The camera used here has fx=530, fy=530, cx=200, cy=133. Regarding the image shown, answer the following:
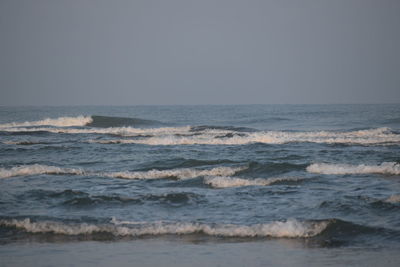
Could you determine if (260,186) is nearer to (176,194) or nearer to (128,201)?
(176,194)

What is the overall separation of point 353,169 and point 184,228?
7890 millimetres

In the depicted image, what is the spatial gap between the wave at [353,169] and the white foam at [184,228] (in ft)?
21.4

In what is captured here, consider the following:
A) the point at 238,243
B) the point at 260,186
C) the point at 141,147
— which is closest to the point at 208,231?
the point at 238,243

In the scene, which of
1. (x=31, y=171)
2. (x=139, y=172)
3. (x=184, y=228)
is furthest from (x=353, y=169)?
(x=31, y=171)

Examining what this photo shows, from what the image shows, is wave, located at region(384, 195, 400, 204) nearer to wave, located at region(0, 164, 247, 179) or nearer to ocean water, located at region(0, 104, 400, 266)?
ocean water, located at region(0, 104, 400, 266)

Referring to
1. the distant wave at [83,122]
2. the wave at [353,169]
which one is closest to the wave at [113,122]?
the distant wave at [83,122]

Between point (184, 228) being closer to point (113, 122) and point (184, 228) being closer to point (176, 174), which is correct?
point (176, 174)

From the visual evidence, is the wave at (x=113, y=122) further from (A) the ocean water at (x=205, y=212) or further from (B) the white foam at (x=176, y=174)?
(B) the white foam at (x=176, y=174)

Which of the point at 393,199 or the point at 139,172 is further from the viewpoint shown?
the point at 139,172

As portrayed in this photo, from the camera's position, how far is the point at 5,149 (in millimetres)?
24328

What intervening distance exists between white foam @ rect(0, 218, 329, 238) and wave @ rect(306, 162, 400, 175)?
6519 millimetres

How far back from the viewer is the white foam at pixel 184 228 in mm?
8711

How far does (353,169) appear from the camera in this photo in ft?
50.4

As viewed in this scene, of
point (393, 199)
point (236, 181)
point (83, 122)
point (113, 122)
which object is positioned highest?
point (393, 199)
